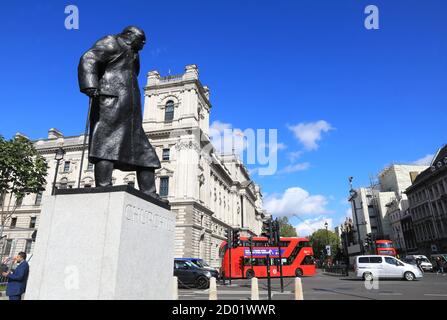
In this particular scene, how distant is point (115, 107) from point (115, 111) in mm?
62

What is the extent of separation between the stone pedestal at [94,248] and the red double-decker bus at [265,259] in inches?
956

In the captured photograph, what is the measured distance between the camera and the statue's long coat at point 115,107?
4312mm

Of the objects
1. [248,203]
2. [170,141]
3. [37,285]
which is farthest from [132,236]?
[248,203]

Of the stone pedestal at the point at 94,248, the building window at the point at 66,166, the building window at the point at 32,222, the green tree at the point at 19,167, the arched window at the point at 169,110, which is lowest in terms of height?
the stone pedestal at the point at 94,248

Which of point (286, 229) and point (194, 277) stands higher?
point (286, 229)

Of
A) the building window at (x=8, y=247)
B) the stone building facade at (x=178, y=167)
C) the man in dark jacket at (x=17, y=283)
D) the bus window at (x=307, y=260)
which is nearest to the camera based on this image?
the man in dark jacket at (x=17, y=283)

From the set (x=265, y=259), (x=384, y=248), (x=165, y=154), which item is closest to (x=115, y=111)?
(x=265, y=259)

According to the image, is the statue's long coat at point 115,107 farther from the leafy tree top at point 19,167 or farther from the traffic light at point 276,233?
the leafy tree top at point 19,167

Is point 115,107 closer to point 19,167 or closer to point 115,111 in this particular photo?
point 115,111

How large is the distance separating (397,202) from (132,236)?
240 feet

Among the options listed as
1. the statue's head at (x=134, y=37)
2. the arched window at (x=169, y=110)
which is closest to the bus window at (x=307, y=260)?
the arched window at (x=169, y=110)

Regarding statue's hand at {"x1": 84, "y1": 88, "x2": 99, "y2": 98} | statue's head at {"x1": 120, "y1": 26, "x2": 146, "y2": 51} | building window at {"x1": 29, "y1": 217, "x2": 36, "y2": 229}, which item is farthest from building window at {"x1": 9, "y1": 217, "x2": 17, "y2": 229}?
statue's hand at {"x1": 84, "y1": 88, "x2": 99, "y2": 98}

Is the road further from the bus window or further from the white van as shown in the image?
the bus window

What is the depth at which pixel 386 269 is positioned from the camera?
20.9 meters
